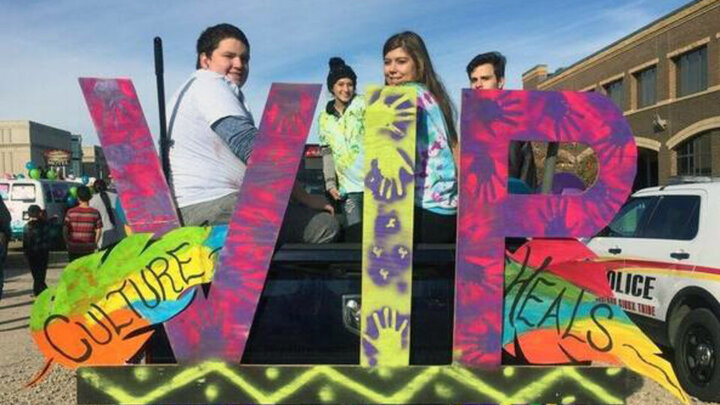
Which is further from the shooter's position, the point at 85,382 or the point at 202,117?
the point at 202,117

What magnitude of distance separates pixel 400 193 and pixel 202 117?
91 cm

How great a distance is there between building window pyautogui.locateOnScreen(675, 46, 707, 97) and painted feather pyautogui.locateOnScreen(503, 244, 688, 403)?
26883mm

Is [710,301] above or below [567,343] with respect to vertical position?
below

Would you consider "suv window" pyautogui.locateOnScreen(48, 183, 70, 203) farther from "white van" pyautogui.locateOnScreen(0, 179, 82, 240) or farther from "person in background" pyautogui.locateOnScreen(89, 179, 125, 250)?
"person in background" pyautogui.locateOnScreen(89, 179, 125, 250)

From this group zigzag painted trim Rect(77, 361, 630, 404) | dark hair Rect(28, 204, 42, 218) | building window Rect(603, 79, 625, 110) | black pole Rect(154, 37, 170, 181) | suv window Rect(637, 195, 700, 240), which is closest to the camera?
zigzag painted trim Rect(77, 361, 630, 404)

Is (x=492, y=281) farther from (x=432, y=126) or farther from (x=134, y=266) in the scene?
(x=134, y=266)

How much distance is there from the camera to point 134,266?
2.07 m

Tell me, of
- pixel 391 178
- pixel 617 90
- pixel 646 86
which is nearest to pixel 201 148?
pixel 391 178

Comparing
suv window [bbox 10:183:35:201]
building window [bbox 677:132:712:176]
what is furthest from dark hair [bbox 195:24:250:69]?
building window [bbox 677:132:712:176]

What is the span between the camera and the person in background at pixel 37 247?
9.78m

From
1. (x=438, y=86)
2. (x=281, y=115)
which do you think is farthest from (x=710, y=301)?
(x=281, y=115)

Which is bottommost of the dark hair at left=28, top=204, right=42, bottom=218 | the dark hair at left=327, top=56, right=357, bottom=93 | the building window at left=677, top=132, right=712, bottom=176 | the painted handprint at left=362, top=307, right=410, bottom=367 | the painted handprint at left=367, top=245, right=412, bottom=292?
the painted handprint at left=362, top=307, right=410, bottom=367

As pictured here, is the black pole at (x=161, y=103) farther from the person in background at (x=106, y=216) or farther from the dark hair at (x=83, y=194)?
the dark hair at (x=83, y=194)

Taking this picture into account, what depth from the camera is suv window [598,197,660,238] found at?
6.43 meters
